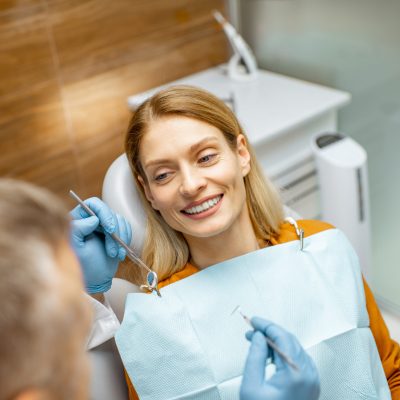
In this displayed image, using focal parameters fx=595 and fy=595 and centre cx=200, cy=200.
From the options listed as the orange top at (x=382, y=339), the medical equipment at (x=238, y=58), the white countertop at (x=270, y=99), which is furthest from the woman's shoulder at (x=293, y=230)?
the medical equipment at (x=238, y=58)

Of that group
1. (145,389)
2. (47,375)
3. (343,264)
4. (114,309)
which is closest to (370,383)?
(343,264)

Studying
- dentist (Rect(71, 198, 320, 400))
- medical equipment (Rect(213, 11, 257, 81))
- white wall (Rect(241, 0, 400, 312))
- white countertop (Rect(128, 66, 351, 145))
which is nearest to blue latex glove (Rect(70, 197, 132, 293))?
dentist (Rect(71, 198, 320, 400))

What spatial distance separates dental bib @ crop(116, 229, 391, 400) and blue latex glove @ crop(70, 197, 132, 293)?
87 millimetres

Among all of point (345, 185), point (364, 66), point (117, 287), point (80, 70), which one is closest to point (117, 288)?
point (117, 287)

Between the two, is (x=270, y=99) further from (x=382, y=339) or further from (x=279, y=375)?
(x=279, y=375)

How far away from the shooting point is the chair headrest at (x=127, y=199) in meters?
1.48

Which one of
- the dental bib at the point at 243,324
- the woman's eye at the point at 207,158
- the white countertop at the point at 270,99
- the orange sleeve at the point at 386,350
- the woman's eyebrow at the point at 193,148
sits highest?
the woman's eyebrow at the point at 193,148

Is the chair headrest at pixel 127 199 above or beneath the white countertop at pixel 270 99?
above

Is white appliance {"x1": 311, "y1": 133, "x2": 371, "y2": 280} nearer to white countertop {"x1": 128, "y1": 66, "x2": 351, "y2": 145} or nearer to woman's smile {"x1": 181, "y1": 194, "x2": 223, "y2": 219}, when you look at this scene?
white countertop {"x1": 128, "y1": 66, "x2": 351, "y2": 145}

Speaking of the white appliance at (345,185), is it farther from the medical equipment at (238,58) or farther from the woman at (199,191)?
the medical equipment at (238,58)

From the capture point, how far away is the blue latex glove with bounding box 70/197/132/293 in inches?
52.2

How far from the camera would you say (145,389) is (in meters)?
1.29

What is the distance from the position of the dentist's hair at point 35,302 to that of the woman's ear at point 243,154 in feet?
2.57

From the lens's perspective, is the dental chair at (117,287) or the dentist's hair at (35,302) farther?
the dental chair at (117,287)
